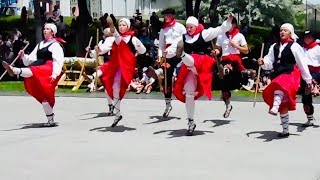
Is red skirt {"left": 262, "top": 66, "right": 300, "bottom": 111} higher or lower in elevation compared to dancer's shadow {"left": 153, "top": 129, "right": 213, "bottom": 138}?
higher

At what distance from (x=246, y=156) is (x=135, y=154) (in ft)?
4.74

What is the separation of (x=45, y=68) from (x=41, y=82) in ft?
0.80

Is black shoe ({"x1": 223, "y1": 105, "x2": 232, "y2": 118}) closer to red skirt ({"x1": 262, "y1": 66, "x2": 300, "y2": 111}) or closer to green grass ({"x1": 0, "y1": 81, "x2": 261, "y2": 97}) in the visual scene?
red skirt ({"x1": 262, "y1": 66, "x2": 300, "y2": 111})

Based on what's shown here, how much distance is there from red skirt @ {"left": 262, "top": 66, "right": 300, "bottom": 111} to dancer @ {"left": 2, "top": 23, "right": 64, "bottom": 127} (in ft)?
11.2

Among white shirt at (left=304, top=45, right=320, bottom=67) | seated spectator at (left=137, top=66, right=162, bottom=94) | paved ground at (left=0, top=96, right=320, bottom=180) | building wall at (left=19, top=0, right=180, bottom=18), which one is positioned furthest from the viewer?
building wall at (left=19, top=0, right=180, bottom=18)

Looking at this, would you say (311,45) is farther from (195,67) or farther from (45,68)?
(45,68)

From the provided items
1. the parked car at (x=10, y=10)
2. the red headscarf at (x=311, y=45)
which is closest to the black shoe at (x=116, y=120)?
the red headscarf at (x=311, y=45)

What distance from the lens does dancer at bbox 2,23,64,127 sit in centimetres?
1148

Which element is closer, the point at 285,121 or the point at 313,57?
the point at 285,121

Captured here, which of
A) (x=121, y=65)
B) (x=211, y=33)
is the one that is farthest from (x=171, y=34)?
(x=211, y=33)

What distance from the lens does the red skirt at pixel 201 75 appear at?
10.7 metres

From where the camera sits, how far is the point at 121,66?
11.7m

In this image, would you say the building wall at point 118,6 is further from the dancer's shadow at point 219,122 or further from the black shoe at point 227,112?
the dancer's shadow at point 219,122

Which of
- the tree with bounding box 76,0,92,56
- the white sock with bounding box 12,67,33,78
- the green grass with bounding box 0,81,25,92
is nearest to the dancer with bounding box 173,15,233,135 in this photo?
the white sock with bounding box 12,67,33,78
